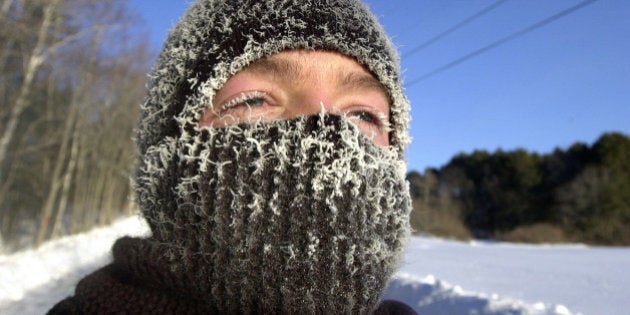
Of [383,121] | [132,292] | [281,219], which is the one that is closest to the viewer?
[281,219]

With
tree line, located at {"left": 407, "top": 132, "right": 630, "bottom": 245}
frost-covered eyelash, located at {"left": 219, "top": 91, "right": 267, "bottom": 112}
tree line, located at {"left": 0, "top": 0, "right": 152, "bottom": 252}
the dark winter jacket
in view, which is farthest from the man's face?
tree line, located at {"left": 407, "top": 132, "right": 630, "bottom": 245}

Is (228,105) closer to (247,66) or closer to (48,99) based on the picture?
(247,66)

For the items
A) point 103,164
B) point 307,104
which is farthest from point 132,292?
point 103,164

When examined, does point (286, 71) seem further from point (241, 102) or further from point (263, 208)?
point (263, 208)

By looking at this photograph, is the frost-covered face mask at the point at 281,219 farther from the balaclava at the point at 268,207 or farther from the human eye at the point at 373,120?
the human eye at the point at 373,120

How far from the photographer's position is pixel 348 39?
1281 millimetres

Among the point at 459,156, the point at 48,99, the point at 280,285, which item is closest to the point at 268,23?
the point at 280,285

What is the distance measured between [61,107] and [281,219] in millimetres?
16727

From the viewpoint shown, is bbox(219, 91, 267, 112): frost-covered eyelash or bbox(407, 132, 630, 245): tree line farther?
bbox(407, 132, 630, 245): tree line

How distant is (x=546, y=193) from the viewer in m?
28.5

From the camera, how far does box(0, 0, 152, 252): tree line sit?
9.54 m

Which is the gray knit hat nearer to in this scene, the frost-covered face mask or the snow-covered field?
the frost-covered face mask

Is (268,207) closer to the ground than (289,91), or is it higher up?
closer to the ground

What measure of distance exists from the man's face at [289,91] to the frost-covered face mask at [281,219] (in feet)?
0.31
